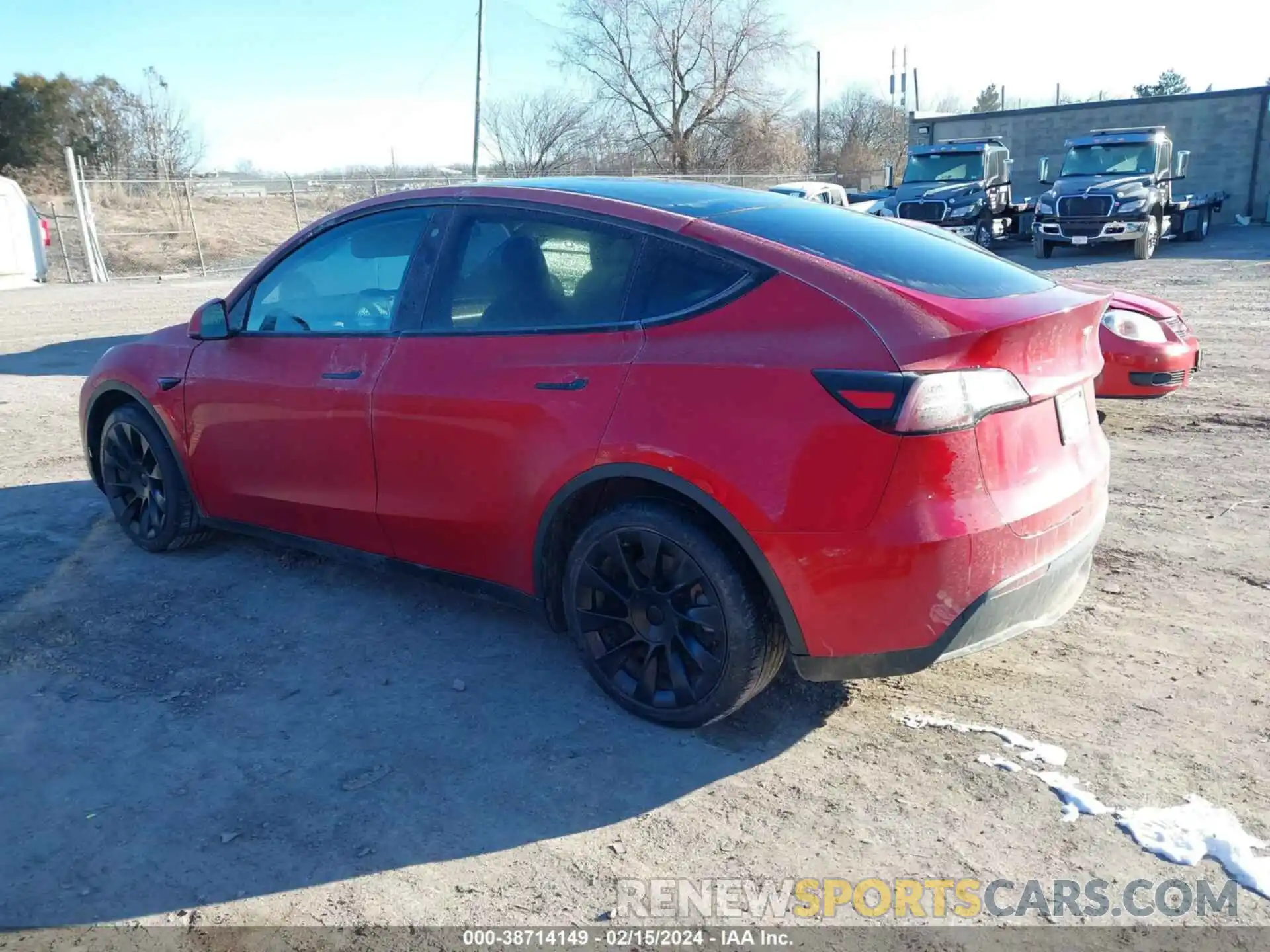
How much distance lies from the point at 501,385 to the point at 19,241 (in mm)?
23069

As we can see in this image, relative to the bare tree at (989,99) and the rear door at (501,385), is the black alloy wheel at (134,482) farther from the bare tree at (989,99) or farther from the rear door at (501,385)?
the bare tree at (989,99)

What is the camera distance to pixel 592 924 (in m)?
2.52

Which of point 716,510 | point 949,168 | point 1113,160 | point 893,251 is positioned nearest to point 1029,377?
point 893,251

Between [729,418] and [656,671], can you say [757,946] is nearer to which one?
[656,671]

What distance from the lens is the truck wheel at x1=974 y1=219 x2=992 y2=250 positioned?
2317 centimetres

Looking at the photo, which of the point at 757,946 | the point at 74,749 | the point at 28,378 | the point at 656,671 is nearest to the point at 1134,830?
the point at 757,946

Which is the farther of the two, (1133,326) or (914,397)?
(1133,326)

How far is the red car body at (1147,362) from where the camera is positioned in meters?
6.42

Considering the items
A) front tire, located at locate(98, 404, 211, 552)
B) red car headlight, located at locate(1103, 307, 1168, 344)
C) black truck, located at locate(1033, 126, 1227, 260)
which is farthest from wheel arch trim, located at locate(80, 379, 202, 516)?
black truck, located at locate(1033, 126, 1227, 260)

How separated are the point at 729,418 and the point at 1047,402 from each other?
0.97m

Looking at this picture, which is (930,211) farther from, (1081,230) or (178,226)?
(178,226)

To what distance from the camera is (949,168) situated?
944 inches

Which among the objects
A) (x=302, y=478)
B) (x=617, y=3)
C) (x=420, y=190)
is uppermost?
(x=617, y=3)

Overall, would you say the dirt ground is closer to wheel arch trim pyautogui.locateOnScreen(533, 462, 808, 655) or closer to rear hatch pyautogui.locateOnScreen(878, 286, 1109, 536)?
wheel arch trim pyautogui.locateOnScreen(533, 462, 808, 655)
